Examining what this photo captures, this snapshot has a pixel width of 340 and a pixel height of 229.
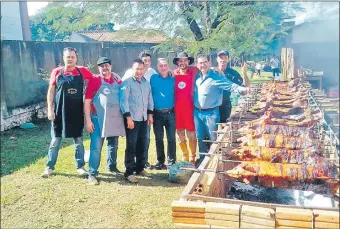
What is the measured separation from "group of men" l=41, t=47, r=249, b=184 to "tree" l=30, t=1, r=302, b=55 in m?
3.97

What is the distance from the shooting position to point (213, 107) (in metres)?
5.07

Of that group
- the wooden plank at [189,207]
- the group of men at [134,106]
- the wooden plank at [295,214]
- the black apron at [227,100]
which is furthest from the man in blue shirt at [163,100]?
the wooden plank at [295,214]

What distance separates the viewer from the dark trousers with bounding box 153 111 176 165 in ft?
17.4

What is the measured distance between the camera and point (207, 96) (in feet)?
16.5

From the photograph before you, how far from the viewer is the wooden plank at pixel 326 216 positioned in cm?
245

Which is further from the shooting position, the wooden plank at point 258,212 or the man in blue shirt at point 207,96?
the man in blue shirt at point 207,96

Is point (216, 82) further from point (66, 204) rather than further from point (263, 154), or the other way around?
point (66, 204)

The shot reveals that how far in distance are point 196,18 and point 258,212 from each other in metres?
8.33

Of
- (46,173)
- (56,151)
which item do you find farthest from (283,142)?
(46,173)

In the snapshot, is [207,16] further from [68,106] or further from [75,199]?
[75,199]

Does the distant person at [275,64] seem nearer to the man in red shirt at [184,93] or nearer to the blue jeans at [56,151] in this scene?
the man in red shirt at [184,93]

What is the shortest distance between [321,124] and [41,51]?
743cm

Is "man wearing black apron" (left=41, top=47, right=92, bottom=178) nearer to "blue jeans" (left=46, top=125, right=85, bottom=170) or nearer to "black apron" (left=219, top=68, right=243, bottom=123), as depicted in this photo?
"blue jeans" (left=46, top=125, right=85, bottom=170)

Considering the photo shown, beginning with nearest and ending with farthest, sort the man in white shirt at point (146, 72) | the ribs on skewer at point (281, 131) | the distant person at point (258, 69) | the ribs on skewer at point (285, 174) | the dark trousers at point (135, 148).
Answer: the ribs on skewer at point (285, 174), the ribs on skewer at point (281, 131), the dark trousers at point (135, 148), the man in white shirt at point (146, 72), the distant person at point (258, 69)
